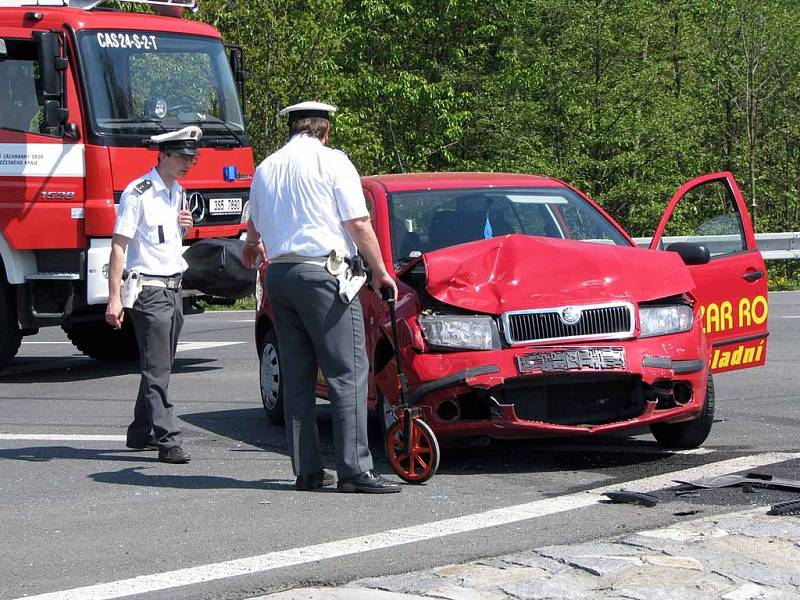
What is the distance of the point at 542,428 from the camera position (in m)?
7.13

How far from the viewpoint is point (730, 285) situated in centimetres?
866

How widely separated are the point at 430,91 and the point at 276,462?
29889mm

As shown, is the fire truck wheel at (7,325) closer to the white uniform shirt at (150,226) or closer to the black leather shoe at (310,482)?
the white uniform shirt at (150,226)

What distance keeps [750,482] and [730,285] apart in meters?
2.34

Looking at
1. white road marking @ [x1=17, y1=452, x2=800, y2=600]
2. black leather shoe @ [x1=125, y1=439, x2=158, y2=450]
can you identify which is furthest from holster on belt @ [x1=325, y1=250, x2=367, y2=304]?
black leather shoe @ [x1=125, y1=439, x2=158, y2=450]

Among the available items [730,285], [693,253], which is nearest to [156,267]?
[693,253]

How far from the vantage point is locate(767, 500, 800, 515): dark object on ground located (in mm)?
5855

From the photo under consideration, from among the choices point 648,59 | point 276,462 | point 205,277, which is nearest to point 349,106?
point 648,59

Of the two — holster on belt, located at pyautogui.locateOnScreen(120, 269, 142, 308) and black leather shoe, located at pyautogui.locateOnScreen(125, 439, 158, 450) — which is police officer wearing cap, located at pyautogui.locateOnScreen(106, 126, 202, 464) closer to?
holster on belt, located at pyautogui.locateOnScreen(120, 269, 142, 308)

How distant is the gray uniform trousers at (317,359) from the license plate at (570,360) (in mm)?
843

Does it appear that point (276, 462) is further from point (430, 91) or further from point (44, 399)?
point (430, 91)

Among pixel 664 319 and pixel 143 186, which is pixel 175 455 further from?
pixel 664 319

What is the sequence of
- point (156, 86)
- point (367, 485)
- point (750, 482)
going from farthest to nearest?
1. point (156, 86)
2. point (367, 485)
3. point (750, 482)

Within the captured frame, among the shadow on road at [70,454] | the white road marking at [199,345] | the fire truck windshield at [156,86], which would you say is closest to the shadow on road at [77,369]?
the white road marking at [199,345]
